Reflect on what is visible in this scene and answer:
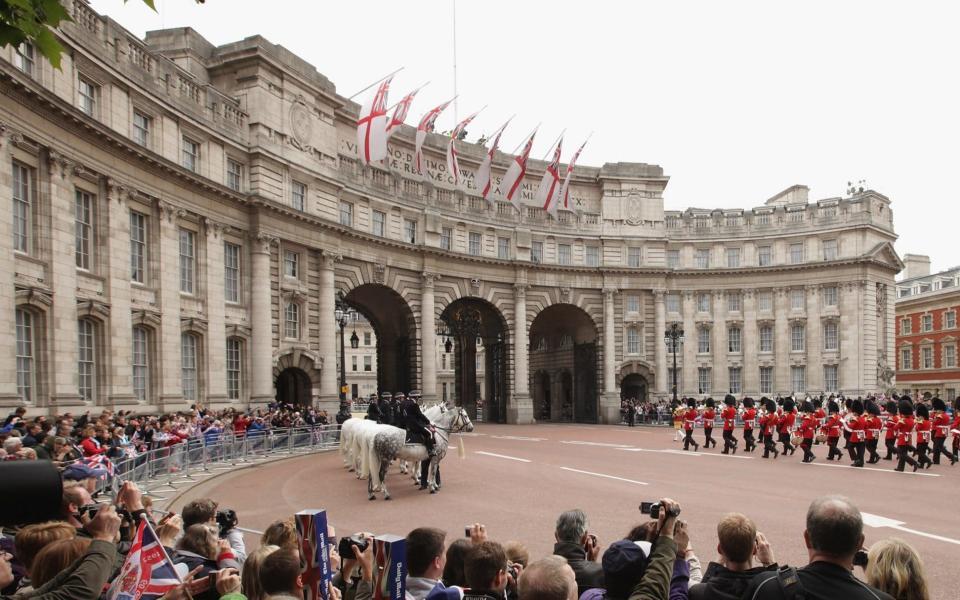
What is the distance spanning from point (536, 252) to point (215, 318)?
2545 centimetres

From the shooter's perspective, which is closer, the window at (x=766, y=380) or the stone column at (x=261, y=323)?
the stone column at (x=261, y=323)

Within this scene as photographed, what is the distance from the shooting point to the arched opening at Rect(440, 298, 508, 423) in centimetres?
4852

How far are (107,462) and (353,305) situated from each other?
99.9 ft

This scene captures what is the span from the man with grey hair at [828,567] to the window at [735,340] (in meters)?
53.1

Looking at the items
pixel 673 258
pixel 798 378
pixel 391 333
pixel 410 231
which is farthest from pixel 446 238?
pixel 798 378

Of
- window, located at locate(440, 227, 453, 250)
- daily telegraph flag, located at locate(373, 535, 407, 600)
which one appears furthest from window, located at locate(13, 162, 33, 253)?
window, located at locate(440, 227, 453, 250)

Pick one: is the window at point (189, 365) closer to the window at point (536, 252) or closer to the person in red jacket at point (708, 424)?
the person in red jacket at point (708, 424)

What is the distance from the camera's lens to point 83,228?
929 inches

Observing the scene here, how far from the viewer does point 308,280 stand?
35812mm

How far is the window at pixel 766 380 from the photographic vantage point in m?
54.3

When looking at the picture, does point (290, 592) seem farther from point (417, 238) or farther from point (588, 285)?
point (588, 285)

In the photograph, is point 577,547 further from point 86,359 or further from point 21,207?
point 86,359

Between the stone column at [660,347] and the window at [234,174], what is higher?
the window at [234,174]

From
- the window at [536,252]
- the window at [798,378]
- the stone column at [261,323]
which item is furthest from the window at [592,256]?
the stone column at [261,323]
